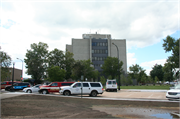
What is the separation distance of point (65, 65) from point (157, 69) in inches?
2536

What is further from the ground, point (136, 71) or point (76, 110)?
point (136, 71)

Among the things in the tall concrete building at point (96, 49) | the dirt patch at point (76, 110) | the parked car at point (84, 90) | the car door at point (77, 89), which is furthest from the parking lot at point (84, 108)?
the tall concrete building at point (96, 49)

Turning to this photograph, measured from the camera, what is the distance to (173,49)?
133ft

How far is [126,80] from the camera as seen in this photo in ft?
242

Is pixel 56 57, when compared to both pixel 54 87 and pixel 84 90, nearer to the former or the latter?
pixel 54 87

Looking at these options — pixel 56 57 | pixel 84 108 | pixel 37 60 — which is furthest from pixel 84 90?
pixel 56 57

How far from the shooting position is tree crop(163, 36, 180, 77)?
1548 inches

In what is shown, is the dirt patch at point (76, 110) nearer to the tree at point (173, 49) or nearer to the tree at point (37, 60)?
the tree at point (173, 49)

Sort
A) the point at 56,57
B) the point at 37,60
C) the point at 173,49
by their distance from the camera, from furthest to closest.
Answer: the point at 56,57, the point at 37,60, the point at 173,49

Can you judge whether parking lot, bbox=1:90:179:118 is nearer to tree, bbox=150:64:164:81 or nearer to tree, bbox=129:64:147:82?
tree, bbox=129:64:147:82

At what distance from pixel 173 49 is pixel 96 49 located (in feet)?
159

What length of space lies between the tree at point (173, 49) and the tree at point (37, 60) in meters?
41.2

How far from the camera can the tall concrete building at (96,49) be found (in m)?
84.1

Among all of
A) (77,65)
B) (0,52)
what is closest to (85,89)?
(0,52)
